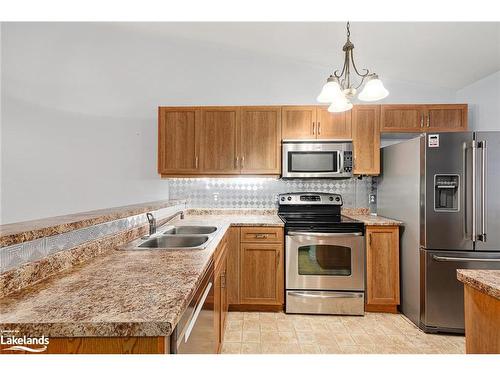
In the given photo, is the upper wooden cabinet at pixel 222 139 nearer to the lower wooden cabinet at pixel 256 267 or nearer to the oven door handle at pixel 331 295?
the lower wooden cabinet at pixel 256 267

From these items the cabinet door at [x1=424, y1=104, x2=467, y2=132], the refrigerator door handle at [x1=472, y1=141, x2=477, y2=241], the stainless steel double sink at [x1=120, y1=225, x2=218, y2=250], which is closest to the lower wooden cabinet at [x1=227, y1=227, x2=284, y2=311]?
the stainless steel double sink at [x1=120, y1=225, x2=218, y2=250]

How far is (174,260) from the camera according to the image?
4.46ft

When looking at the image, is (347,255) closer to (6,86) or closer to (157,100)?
(157,100)

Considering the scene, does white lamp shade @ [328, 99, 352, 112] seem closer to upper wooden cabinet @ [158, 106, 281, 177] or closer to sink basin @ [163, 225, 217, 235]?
upper wooden cabinet @ [158, 106, 281, 177]

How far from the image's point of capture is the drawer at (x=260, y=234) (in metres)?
2.83

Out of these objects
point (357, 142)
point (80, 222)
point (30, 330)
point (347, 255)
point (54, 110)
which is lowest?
point (347, 255)

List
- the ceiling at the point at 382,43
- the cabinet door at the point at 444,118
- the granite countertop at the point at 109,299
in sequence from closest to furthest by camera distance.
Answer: the granite countertop at the point at 109,299 → the ceiling at the point at 382,43 → the cabinet door at the point at 444,118

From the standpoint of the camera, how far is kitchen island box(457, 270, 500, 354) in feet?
3.36

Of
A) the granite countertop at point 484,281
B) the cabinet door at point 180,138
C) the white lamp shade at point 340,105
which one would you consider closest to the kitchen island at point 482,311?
the granite countertop at point 484,281

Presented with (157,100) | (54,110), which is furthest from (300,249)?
(54,110)

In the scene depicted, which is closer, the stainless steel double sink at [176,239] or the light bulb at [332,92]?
the stainless steel double sink at [176,239]

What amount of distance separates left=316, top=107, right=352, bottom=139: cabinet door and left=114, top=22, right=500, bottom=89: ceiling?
69 cm

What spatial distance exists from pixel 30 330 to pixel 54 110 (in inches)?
152

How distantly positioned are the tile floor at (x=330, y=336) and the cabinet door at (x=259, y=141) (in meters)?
1.55
